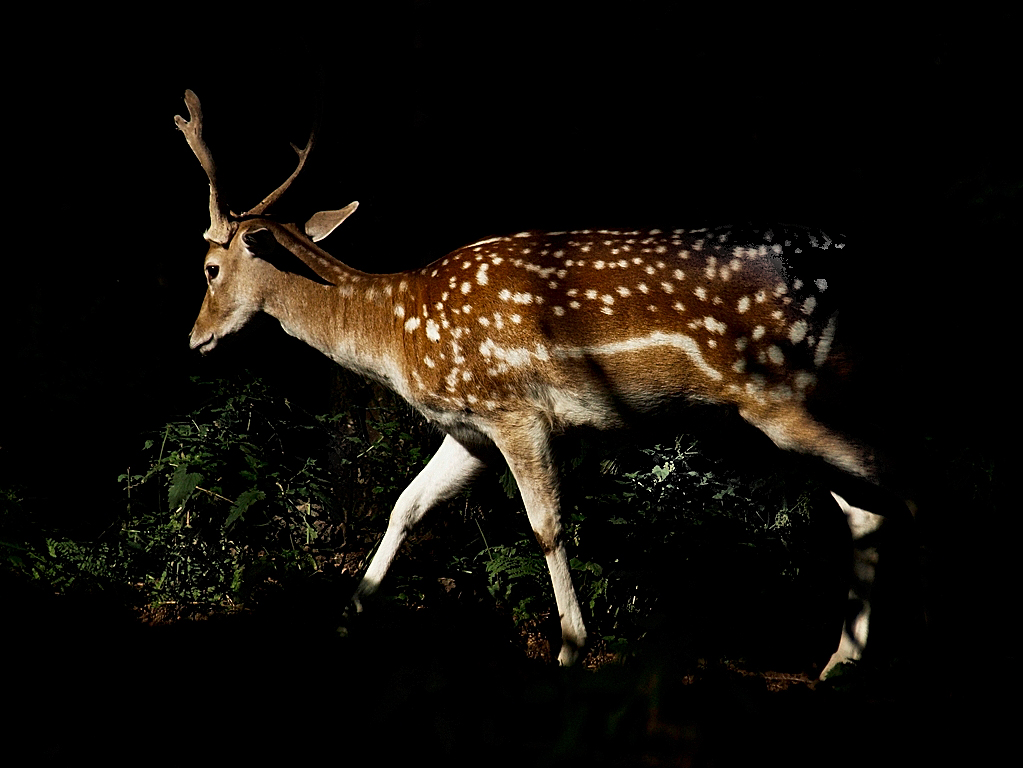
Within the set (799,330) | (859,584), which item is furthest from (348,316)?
(859,584)

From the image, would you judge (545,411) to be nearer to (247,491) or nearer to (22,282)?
(247,491)

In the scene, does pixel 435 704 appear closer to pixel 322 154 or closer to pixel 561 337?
pixel 561 337

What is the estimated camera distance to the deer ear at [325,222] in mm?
4582

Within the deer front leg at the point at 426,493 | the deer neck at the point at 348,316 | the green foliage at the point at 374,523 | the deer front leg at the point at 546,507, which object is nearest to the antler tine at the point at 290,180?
the deer neck at the point at 348,316

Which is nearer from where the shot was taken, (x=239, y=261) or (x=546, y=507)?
(x=546, y=507)

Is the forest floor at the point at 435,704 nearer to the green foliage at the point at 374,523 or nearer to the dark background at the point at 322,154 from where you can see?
the green foliage at the point at 374,523

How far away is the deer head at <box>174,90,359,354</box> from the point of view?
14.8ft

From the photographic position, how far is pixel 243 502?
14.9ft

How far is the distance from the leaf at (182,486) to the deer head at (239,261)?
0.62 metres

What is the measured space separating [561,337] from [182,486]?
2.04 m

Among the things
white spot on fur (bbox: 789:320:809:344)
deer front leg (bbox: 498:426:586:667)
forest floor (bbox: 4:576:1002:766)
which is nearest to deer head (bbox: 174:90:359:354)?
deer front leg (bbox: 498:426:586:667)

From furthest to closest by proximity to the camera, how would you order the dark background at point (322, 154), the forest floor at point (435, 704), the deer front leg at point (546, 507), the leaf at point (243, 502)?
the dark background at point (322, 154)
the leaf at point (243, 502)
the deer front leg at point (546, 507)
the forest floor at point (435, 704)

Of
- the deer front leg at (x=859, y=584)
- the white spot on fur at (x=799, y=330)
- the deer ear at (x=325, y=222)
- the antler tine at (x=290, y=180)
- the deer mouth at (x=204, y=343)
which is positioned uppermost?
the antler tine at (x=290, y=180)

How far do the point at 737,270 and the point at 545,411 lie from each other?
0.99 metres
